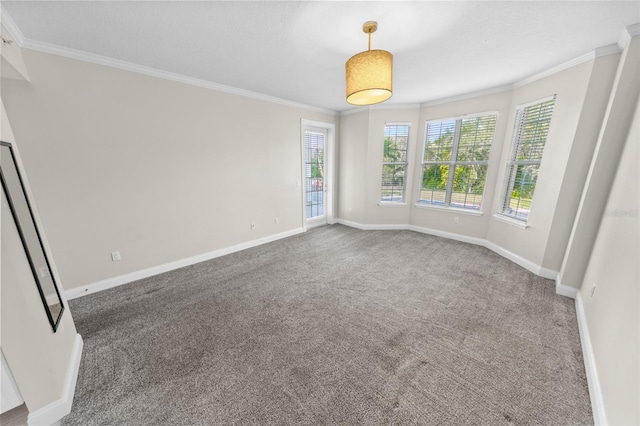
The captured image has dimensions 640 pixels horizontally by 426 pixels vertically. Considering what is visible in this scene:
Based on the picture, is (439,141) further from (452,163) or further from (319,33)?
(319,33)

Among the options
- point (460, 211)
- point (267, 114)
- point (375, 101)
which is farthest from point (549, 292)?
point (267, 114)

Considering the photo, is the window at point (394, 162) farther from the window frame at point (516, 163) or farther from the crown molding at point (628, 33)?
the crown molding at point (628, 33)

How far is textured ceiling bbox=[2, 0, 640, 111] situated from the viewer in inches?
65.5

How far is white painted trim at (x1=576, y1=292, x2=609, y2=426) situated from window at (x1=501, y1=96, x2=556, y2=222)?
5.57 ft

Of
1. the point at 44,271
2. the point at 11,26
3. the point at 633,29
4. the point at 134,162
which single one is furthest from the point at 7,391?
the point at 633,29

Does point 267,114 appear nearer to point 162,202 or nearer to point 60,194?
point 162,202

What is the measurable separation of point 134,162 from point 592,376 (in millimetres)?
4582

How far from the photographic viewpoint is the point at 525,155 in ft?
10.5

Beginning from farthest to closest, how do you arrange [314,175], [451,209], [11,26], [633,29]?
[314,175], [451,209], [633,29], [11,26]

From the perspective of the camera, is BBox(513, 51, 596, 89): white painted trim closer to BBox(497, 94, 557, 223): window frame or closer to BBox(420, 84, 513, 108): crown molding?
BBox(420, 84, 513, 108): crown molding

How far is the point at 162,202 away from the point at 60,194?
0.88 metres

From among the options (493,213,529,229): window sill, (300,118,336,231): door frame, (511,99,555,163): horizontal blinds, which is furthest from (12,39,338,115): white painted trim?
(493,213,529,229): window sill

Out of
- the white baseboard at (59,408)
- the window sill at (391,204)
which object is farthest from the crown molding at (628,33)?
the white baseboard at (59,408)

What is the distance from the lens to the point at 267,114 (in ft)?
12.5
